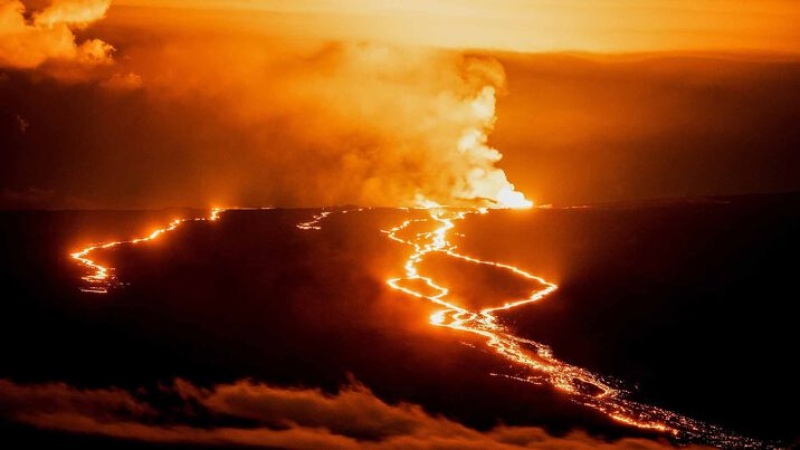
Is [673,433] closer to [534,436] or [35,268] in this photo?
[534,436]

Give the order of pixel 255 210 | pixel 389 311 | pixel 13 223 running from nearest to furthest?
pixel 389 311 < pixel 13 223 < pixel 255 210

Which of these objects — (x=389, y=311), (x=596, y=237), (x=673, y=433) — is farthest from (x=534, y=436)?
(x=596, y=237)

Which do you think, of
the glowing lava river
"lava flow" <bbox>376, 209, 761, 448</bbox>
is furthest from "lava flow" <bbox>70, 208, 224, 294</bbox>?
"lava flow" <bbox>376, 209, 761, 448</bbox>

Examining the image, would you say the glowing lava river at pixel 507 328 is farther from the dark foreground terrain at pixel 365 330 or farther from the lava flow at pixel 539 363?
the dark foreground terrain at pixel 365 330

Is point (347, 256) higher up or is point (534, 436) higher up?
point (347, 256)

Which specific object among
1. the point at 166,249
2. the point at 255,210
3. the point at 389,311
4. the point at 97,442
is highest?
the point at 255,210

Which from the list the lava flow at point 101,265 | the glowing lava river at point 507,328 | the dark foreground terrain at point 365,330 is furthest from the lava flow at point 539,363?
the lava flow at point 101,265

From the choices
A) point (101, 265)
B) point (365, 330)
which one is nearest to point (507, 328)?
point (365, 330)

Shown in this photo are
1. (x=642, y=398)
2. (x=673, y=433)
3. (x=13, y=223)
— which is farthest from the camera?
(x=13, y=223)
